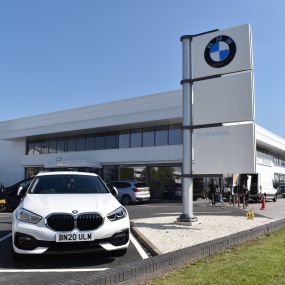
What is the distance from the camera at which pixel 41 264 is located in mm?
7004

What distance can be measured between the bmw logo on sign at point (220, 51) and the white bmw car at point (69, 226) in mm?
6986

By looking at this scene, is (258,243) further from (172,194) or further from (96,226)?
(172,194)

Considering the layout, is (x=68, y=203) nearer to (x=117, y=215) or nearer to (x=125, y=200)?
(x=117, y=215)

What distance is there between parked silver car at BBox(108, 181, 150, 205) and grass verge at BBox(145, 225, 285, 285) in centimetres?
2028

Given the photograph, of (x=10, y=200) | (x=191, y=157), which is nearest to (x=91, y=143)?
(x=10, y=200)

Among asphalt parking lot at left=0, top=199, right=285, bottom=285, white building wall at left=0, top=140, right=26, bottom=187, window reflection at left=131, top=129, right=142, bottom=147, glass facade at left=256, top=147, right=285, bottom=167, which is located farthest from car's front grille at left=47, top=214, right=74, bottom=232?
glass facade at left=256, top=147, right=285, bottom=167

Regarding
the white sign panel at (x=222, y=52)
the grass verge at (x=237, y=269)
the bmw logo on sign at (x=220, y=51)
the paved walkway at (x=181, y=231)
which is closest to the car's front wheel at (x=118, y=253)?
the paved walkway at (x=181, y=231)

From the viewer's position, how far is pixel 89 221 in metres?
6.82

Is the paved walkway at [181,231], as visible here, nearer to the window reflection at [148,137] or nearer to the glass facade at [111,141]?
the glass facade at [111,141]

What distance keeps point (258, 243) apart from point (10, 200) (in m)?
14.1

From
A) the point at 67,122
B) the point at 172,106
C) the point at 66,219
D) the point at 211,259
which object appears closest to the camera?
the point at 66,219

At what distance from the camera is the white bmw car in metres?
6.59

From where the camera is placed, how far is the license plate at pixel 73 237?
6.56 m

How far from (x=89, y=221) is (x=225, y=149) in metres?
6.52
